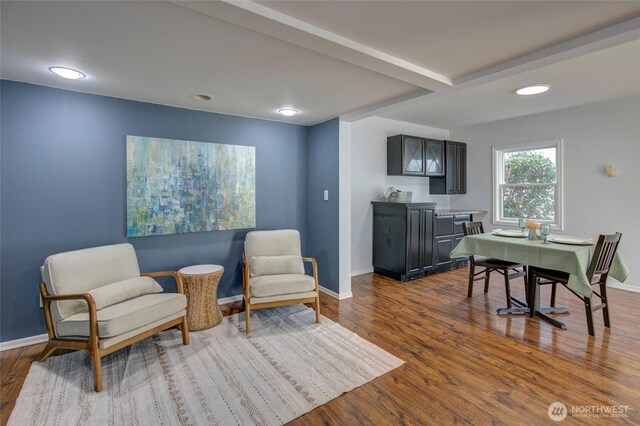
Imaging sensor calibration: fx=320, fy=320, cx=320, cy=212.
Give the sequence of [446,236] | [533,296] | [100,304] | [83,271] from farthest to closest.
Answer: [446,236] < [533,296] < [83,271] < [100,304]

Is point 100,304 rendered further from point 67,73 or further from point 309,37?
point 309,37

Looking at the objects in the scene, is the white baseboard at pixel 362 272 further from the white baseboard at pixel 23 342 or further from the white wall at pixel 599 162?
the white baseboard at pixel 23 342

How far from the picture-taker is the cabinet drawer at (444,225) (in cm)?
492

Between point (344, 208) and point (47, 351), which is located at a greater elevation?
point (344, 208)

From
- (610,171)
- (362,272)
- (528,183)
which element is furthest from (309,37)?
(528,183)

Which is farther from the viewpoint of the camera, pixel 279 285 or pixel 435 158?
pixel 435 158

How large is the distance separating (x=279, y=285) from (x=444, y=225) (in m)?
3.09

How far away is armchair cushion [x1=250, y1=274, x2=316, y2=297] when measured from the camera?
3014mm

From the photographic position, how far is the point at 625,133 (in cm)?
406

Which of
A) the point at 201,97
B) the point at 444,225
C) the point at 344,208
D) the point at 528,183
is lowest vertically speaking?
the point at 444,225

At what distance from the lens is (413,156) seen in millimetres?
5074

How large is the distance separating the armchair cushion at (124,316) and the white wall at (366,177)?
9.60 ft

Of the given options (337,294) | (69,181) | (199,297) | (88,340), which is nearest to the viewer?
(88,340)

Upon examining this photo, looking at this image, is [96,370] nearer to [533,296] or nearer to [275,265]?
[275,265]
